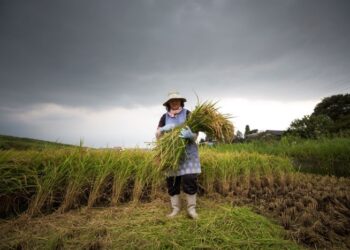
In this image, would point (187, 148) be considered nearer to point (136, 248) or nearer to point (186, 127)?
point (186, 127)

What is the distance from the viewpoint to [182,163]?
3.01m

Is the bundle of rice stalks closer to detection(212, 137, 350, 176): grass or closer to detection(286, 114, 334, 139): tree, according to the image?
detection(212, 137, 350, 176): grass

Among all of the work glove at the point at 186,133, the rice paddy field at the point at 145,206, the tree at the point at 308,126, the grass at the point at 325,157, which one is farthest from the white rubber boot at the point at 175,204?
the tree at the point at 308,126

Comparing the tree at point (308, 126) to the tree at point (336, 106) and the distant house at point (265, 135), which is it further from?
the tree at point (336, 106)

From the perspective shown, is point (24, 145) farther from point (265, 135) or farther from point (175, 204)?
point (265, 135)

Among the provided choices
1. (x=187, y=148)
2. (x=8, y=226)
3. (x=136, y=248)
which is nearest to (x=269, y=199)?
(x=187, y=148)

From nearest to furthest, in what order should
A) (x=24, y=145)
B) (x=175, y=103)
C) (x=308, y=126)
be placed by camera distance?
(x=175, y=103) → (x=24, y=145) → (x=308, y=126)

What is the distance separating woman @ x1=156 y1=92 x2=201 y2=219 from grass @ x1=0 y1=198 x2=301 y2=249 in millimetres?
188

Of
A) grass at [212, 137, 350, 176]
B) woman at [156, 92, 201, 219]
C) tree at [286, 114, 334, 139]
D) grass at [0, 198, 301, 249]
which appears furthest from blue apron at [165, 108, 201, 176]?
tree at [286, 114, 334, 139]

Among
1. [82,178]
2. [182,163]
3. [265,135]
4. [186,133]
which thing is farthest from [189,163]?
[265,135]

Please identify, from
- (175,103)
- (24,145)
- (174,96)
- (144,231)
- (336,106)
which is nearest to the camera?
(144,231)

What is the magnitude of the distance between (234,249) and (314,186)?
257cm

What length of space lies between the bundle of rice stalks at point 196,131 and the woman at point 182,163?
82 mm

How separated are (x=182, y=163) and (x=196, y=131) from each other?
429 millimetres
